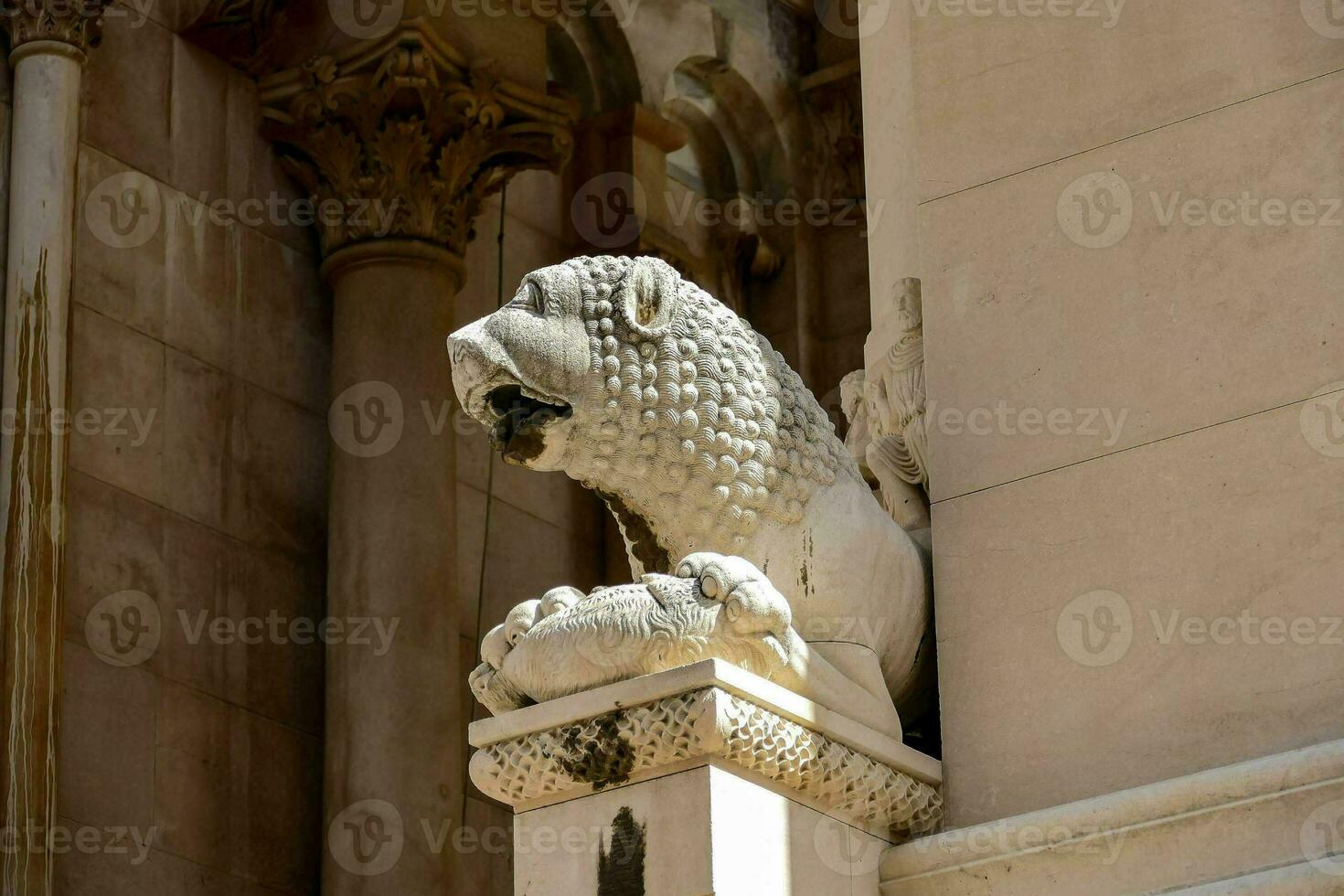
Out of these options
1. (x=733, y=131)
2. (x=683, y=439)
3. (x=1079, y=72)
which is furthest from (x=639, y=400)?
(x=733, y=131)

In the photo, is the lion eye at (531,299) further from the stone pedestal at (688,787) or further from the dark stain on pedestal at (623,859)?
the dark stain on pedestal at (623,859)

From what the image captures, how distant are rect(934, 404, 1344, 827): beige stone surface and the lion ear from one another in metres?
0.78

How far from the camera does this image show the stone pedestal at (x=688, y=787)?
4.62 meters

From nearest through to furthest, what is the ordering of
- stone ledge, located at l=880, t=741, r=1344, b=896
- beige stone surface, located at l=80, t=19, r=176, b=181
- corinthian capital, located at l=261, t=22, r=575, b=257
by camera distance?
stone ledge, located at l=880, t=741, r=1344, b=896 → beige stone surface, located at l=80, t=19, r=176, b=181 → corinthian capital, located at l=261, t=22, r=575, b=257

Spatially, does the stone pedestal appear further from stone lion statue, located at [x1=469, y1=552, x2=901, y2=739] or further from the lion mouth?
the lion mouth

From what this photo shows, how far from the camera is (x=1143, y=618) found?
4.96 meters

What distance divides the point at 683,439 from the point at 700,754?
0.80 meters

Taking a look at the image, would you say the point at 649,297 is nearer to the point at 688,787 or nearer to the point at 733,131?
the point at 688,787

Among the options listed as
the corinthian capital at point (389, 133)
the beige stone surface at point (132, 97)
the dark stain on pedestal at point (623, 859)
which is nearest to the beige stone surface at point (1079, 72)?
the dark stain on pedestal at point (623, 859)

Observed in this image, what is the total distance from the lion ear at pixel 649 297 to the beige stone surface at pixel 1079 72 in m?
0.70

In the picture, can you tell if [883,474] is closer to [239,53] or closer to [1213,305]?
[1213,305]

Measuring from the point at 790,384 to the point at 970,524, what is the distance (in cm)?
50

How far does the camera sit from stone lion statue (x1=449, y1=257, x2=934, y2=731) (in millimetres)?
5141

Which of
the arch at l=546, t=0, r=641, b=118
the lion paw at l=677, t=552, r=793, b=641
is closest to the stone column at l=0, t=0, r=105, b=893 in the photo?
the arch at l=546, t=0, r=641, b=118
